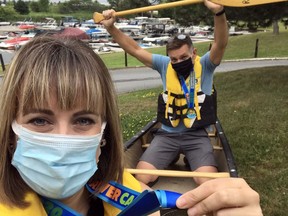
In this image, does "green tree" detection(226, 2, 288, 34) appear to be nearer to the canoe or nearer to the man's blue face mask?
the canoe

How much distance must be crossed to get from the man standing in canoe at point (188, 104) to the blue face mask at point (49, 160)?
8.11 ft

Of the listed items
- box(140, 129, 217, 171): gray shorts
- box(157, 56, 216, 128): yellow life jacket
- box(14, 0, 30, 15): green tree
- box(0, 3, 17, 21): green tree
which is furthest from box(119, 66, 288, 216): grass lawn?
box(14, 0, 30, 15): green tree

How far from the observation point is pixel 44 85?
163cm

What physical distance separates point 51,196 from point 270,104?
23.6 feet

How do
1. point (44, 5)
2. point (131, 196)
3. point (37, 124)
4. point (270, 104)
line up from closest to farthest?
point (37, 124) → point (131, 196) → point (270, 104) → point (44, 5)

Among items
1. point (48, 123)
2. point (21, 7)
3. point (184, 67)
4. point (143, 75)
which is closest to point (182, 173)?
point (184, 67)

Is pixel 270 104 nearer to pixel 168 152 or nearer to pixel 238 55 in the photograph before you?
pixel 168 152

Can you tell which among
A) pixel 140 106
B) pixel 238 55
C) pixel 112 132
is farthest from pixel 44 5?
pixel 112 132

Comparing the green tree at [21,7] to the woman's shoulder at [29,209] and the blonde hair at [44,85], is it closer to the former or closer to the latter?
the blonde hair at [44,85]

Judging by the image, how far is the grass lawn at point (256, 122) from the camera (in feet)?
15.5

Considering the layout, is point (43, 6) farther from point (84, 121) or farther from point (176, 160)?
point (84, 121)

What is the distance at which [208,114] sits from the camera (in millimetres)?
4281

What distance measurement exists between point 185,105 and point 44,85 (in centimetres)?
276

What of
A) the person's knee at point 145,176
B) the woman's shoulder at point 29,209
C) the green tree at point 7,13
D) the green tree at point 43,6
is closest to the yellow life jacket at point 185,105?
the person's knee at point 145,176
